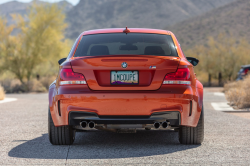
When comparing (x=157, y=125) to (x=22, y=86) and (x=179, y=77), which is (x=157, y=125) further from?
(x=22, y=86)

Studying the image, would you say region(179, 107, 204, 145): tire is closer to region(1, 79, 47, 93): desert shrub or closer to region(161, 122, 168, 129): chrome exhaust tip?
region(161, 122, 168, 129): chrome exhaust tip

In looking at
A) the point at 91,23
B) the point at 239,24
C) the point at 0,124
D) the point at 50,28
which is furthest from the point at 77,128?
the point at 91,23

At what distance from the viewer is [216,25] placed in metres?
66.8

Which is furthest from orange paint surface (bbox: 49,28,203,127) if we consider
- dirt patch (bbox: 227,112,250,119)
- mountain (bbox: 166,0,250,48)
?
mountain (bbox: 166,0,250,48)

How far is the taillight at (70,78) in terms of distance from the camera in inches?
214

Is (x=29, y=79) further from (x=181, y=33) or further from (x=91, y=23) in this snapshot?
(x=91, y=23)

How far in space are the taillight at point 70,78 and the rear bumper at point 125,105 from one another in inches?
3.3

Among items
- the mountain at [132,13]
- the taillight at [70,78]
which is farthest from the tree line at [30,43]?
the mountain at [132,13]

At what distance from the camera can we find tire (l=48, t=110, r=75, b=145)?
5.90 metres

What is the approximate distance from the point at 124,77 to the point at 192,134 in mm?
1446

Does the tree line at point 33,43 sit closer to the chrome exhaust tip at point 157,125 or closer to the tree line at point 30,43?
the tree line at point 30,43

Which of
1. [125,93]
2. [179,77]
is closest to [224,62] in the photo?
[179,77]

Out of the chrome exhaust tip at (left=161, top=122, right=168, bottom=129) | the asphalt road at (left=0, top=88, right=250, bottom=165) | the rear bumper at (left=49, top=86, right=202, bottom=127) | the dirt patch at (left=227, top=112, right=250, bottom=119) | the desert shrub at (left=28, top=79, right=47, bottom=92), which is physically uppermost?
the rear bumper at (left=49, top=86, right=202, bottom=127)

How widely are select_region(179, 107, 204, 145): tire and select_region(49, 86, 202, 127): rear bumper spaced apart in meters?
0.46
